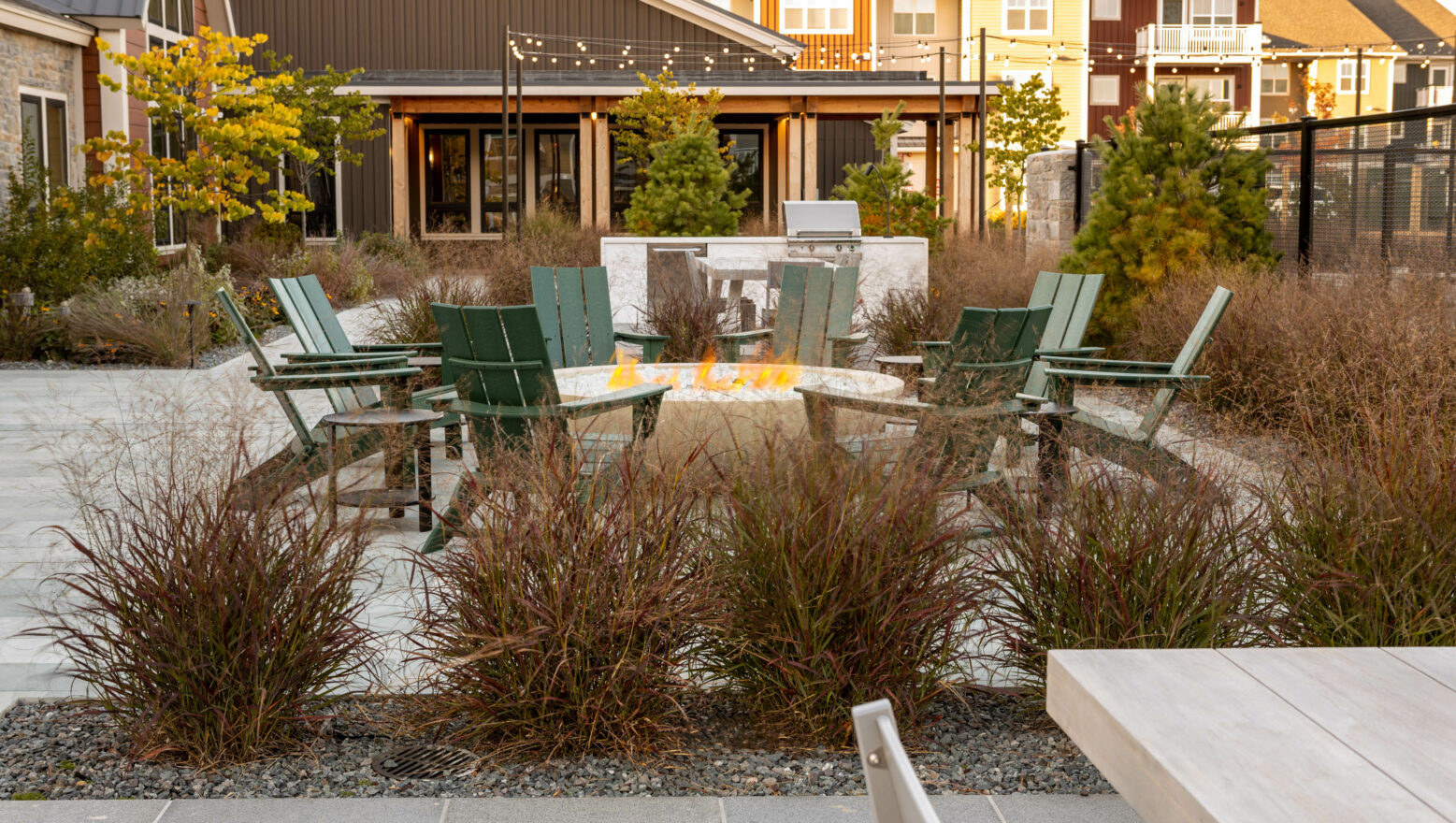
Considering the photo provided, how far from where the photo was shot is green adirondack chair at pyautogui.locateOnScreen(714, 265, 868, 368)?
760cm

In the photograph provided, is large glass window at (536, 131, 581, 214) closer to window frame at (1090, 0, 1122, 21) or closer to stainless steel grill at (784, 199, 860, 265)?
stainless steel grill at (784, 199, 860, 265)

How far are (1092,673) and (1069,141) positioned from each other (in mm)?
42178

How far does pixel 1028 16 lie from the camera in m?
39.5

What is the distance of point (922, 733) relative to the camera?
3.15 metres

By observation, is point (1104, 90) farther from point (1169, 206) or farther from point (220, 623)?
point (220, 623)

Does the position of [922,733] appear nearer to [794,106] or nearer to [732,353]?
[732,353]

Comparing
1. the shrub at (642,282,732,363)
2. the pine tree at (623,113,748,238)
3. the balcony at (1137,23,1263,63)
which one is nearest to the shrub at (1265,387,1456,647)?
the shrub at (642,282,732,363)

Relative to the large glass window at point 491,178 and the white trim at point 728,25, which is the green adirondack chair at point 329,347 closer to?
the large glass window at point 491,178

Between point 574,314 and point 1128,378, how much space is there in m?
3.20

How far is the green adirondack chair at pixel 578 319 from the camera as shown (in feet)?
24.0

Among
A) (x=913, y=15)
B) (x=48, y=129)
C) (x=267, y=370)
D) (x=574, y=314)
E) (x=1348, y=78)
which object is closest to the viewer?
(x=267, y=370)

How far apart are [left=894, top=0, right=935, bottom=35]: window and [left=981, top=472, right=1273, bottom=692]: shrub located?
37.9m

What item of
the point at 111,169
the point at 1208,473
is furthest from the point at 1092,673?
the point at 111,169

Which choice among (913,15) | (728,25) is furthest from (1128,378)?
(913,15)
